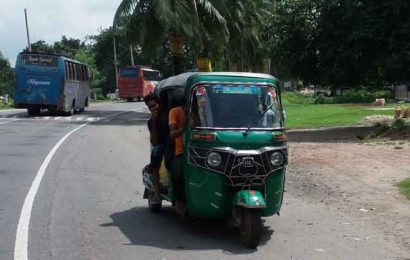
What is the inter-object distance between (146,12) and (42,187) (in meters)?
21.5

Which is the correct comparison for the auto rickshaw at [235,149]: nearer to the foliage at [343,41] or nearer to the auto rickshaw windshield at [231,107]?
the auto rickshaw windshield at [231,107]

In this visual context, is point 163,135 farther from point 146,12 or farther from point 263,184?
point 146,12

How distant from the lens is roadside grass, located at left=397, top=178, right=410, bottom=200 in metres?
10.8

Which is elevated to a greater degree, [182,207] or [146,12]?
[146,12]

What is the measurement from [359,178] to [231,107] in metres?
5.37

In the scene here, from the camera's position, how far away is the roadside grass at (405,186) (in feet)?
35.6

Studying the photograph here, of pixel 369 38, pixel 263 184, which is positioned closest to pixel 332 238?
pixel 263 184

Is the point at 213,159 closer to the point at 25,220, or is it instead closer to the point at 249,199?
the point at 249,199

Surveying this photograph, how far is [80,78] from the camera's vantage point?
42250mm

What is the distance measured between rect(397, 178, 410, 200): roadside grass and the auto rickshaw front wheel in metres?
3.91

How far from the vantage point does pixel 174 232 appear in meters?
8.52

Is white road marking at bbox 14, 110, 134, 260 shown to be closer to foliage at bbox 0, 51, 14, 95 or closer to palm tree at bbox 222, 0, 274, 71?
palm tree at bbox 222, 0, 274, 71

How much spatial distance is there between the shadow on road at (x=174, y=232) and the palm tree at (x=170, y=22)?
21.4m

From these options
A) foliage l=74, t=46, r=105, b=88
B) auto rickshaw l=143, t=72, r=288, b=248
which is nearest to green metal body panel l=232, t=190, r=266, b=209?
auto rickshaw l=143, t=72, r=288, b=248
